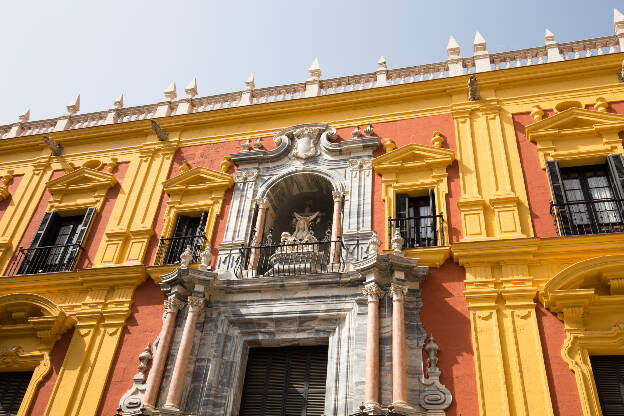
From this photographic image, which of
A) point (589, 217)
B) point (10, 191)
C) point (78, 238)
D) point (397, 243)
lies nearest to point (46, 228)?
point (78, 238)

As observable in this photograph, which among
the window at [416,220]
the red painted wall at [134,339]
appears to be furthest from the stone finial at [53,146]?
the window at [416,220]

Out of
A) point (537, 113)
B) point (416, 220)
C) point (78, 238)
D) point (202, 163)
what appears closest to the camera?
point (416, 220)

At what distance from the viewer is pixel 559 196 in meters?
10.0

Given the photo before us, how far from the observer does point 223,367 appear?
927 centimetres

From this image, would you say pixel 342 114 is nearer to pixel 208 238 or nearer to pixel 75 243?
pixel 208 238

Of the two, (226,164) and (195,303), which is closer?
(195,303)

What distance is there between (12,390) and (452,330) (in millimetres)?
7941

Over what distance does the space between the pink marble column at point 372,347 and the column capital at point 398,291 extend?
0.21 metres

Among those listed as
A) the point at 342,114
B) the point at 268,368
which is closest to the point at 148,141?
the point at 342,114

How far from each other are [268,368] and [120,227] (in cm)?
484

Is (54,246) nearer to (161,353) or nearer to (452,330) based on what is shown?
(161,353)

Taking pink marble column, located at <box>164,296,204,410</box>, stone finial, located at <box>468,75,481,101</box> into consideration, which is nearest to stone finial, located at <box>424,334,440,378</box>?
pink marble column, located at <box>164,296,204,410</box>

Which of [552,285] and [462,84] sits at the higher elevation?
[462,84]

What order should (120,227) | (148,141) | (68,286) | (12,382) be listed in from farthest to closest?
1. (148,141)
2. (120,227)
3. (68,286)
4. (12,382)
